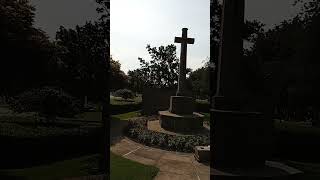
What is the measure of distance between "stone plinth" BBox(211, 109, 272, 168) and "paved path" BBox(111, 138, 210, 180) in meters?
0.58

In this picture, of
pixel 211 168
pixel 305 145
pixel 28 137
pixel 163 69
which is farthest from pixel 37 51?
pixel 163 69

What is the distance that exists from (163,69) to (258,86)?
22.5 m

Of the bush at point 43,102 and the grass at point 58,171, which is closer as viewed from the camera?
the grass at point 58,171

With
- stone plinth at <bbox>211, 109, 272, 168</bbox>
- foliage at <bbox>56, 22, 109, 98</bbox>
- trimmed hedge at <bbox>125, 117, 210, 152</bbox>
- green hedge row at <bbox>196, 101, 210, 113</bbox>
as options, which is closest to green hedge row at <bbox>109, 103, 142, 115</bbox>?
green hedge row at <bbox>196, 101, 210, 113</bbox>

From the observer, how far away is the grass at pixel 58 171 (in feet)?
29.6

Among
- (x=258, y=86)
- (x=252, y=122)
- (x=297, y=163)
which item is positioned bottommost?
(x=297, y=163)

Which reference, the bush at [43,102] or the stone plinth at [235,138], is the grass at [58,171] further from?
the stone plinth at [235,138]

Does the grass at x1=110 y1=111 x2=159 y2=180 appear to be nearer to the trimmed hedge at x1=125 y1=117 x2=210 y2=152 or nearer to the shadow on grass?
the trimmed hedge at x1=125 y1=117 x2=210 y2=152

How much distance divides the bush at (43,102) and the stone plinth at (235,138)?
8277 millimetres

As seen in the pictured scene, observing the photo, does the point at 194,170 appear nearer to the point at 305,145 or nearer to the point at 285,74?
the point at 305,145

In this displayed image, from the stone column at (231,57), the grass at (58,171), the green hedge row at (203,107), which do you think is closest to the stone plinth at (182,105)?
the grass at (58,171)

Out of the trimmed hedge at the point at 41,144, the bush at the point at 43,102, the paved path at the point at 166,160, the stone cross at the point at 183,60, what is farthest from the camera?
the stone cross at the point at 183,60

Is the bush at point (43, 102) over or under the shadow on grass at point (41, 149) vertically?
over

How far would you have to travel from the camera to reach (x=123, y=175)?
776 centimetres
